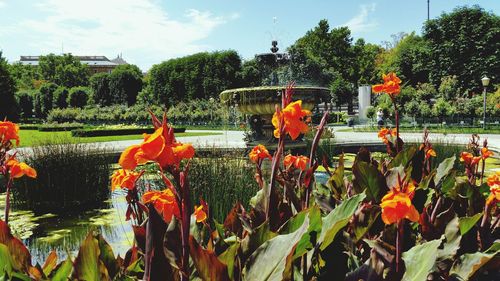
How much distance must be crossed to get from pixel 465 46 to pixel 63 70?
72667 millimetres

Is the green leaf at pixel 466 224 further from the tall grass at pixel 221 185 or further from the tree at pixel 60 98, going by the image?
the tree at pixel 60 98

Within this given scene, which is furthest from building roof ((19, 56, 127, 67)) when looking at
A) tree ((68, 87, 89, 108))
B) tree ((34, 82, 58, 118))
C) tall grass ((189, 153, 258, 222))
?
tall grass ((189, 153, 258, 222))

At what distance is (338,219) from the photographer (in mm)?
1221

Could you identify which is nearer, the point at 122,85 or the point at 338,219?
the point at 338,219

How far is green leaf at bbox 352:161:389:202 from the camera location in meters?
1.66

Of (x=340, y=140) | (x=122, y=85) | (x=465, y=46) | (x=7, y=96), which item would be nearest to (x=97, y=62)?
(x=122, y=85)

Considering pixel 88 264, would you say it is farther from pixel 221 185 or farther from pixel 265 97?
pixel 265 97

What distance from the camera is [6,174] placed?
2076 millimetres

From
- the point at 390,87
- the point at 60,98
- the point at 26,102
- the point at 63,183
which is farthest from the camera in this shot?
the point at 26,102

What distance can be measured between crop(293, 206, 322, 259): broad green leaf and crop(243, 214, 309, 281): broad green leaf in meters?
0.11

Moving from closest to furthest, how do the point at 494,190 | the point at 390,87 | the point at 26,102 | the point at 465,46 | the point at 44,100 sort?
the point at 494,190
the point at 390,87
the point at 465,46
the point at 44,100
the point at 26,102

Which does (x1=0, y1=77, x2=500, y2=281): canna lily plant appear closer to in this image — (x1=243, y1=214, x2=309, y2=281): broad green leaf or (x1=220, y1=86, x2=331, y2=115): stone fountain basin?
(x1=243, y1=214, x2=309, y2=281): broad green leaf

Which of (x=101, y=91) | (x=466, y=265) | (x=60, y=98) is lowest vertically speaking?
(x=466, y=265)

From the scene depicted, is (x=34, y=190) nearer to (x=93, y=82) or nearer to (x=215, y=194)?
(x=215, y=194)
